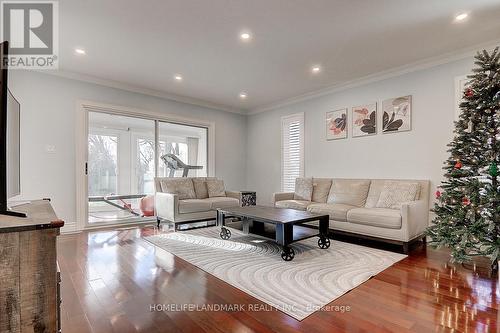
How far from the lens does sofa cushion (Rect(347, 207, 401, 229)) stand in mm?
3251

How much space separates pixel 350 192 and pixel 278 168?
2.02 metres

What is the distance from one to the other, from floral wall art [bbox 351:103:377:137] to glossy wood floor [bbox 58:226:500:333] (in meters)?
2.29

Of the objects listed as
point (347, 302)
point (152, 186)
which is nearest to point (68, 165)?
point (152, 186)

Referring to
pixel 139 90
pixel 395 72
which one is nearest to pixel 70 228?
pixel 139 90

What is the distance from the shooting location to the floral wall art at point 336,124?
4.87 meters

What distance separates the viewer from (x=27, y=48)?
3.39 m

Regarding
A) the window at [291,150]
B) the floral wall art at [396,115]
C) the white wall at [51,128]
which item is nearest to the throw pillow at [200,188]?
the window at [291,150]

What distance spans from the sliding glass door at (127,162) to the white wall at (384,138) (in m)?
2.34

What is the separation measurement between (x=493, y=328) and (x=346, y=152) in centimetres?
344

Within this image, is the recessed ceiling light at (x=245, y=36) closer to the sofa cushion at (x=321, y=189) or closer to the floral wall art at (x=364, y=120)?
the floral wall art at (x=364, y=120)

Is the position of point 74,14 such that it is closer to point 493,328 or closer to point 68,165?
point 68,165

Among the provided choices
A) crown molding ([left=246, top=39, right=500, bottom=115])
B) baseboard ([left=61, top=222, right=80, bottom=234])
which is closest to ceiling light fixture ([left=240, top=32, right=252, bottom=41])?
crown molding ([left=246, top=39, right=500, bottom=115])

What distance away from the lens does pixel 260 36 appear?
10.2ft

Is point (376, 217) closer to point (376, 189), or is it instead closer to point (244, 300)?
point (376, 189)
